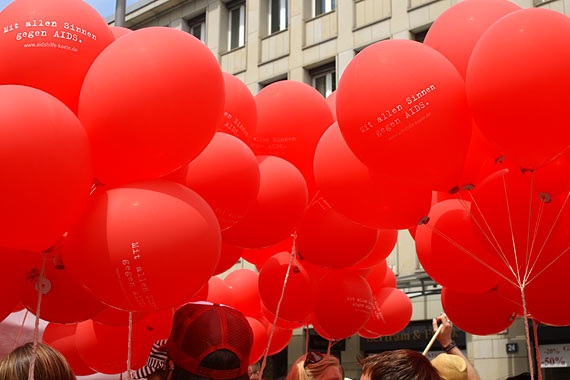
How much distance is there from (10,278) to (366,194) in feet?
6.60

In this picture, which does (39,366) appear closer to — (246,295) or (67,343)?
(67,343)

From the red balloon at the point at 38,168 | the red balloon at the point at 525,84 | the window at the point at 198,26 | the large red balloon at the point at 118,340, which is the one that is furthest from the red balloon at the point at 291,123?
the window at the point at 198,26

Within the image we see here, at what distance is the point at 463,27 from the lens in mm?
3836

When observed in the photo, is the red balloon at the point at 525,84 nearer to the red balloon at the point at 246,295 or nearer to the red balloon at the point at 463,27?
the red balloon at the point at 463,27

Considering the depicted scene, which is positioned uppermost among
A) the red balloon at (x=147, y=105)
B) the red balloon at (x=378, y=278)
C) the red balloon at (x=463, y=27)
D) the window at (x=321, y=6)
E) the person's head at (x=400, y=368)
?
the window at (x=321, y=6)

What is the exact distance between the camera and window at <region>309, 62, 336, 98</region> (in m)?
15.7

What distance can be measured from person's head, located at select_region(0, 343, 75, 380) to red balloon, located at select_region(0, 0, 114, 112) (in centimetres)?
132

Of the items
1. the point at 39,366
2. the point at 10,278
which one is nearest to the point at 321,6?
the point at 10,278

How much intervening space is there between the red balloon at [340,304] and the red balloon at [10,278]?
95.4 inches

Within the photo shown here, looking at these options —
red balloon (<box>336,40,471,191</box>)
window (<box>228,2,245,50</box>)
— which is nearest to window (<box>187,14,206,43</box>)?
window (<box>228,2,245,50</box>)

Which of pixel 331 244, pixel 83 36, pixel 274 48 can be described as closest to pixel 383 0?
pixel 274 48

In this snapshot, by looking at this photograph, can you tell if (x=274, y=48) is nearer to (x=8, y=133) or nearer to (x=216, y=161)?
(x=216, y=161)

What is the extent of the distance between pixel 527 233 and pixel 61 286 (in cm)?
261

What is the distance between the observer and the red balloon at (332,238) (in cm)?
464
